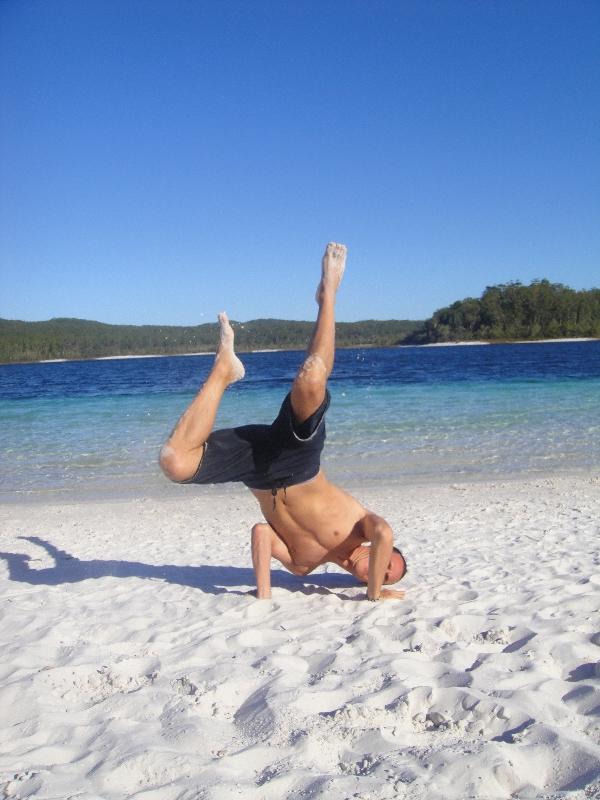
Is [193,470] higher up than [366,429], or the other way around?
[193,470]

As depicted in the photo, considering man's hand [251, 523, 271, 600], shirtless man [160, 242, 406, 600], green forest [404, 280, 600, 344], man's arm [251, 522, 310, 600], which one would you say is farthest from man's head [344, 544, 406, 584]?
green forest [404, 280, 600, 344]

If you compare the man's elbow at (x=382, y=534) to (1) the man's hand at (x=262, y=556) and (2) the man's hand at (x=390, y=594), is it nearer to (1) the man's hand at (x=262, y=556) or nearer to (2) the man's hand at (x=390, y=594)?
(2) the man's hand at (x=390, y=594)

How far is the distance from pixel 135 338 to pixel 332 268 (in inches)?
2100

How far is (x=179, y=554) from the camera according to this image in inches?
251

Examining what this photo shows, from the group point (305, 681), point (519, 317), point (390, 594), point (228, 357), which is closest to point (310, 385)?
point (228, 357)

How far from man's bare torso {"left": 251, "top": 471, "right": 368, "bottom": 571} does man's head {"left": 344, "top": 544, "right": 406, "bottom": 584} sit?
0.07m

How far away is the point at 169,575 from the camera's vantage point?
17.8ft

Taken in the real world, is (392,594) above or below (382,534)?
below

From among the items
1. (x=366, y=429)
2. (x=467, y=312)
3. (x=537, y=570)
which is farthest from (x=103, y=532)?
(x=467, y=312)

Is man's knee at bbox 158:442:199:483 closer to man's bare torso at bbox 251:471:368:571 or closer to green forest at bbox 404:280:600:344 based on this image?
man's bare torso at bbox 251:471:368:571

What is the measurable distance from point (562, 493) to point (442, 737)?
20.9 ft

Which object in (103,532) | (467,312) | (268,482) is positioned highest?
(467,312)

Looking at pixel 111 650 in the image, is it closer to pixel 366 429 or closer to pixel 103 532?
pixel 103 532

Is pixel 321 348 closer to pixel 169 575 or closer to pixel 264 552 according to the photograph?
pixel 264 552
